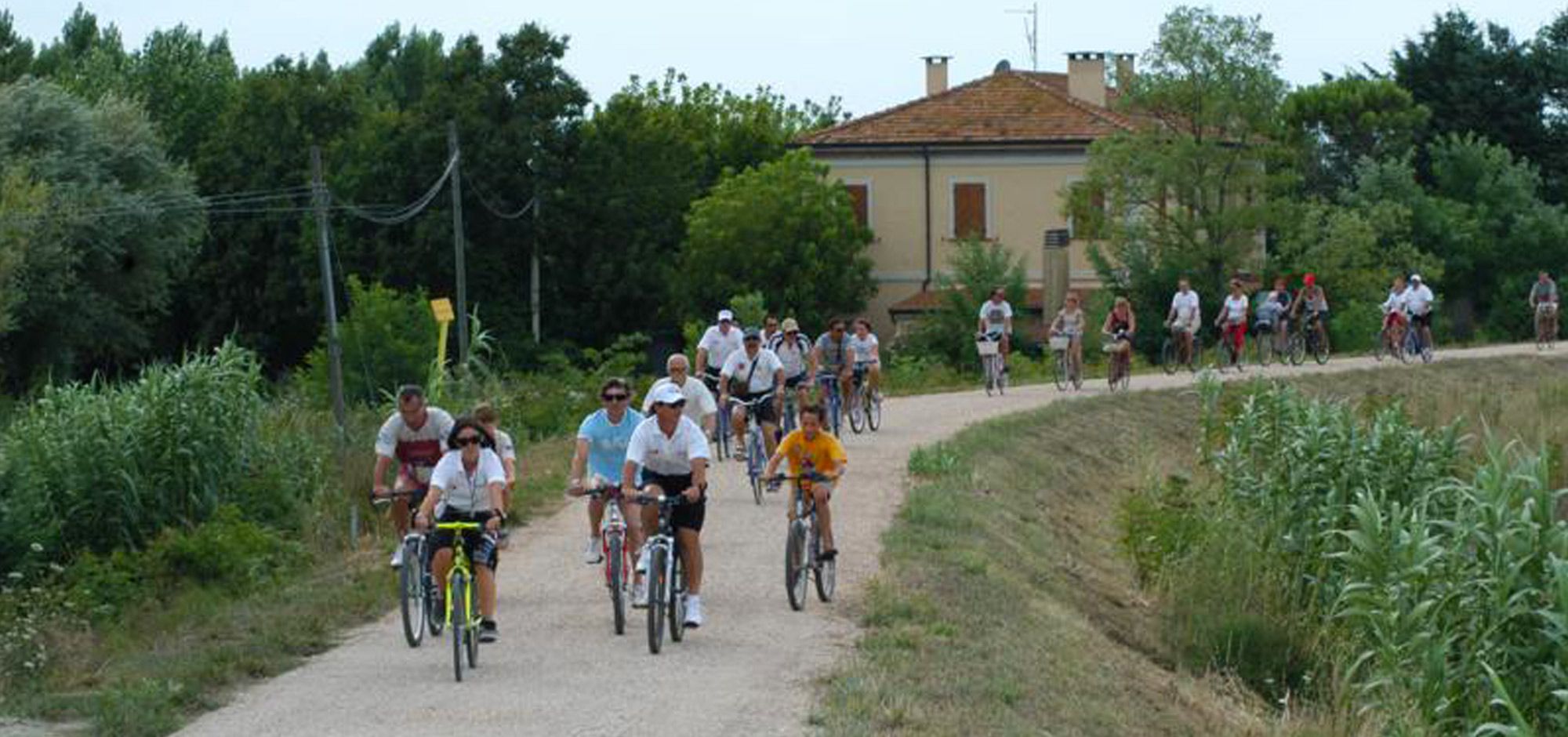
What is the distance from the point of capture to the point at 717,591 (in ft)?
65.3


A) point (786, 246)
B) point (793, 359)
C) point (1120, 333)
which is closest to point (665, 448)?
point (793, 359)

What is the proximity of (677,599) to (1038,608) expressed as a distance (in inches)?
183

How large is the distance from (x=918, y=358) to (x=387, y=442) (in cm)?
3780

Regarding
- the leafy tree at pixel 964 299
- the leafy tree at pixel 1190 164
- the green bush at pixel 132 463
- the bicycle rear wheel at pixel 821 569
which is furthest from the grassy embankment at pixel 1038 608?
the leafy tree at pixel 1190 164

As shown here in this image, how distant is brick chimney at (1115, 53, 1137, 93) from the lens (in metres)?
60.5

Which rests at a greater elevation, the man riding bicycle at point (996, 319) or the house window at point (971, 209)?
the house window at point (971, 209)

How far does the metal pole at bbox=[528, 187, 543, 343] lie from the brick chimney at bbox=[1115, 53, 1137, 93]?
16283 mm

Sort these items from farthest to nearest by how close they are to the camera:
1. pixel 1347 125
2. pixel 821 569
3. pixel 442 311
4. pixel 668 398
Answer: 1. pixel 1347 125
2. pixel 442 311
3. pixel 821 569
4. pixel 668 398

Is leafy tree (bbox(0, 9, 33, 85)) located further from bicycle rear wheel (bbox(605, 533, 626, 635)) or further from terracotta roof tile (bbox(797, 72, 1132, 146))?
bicycle rear wheel (bbox(605, 533, 626, 635))

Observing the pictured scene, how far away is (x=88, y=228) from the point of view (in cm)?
6350

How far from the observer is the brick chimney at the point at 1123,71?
6051 cm

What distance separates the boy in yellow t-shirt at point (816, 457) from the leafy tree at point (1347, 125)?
6017 centimetres

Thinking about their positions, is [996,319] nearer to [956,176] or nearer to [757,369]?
[757,369]

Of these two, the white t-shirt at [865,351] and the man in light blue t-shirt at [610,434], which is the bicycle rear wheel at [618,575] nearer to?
the man in light blue t-shirt at [610,434]
